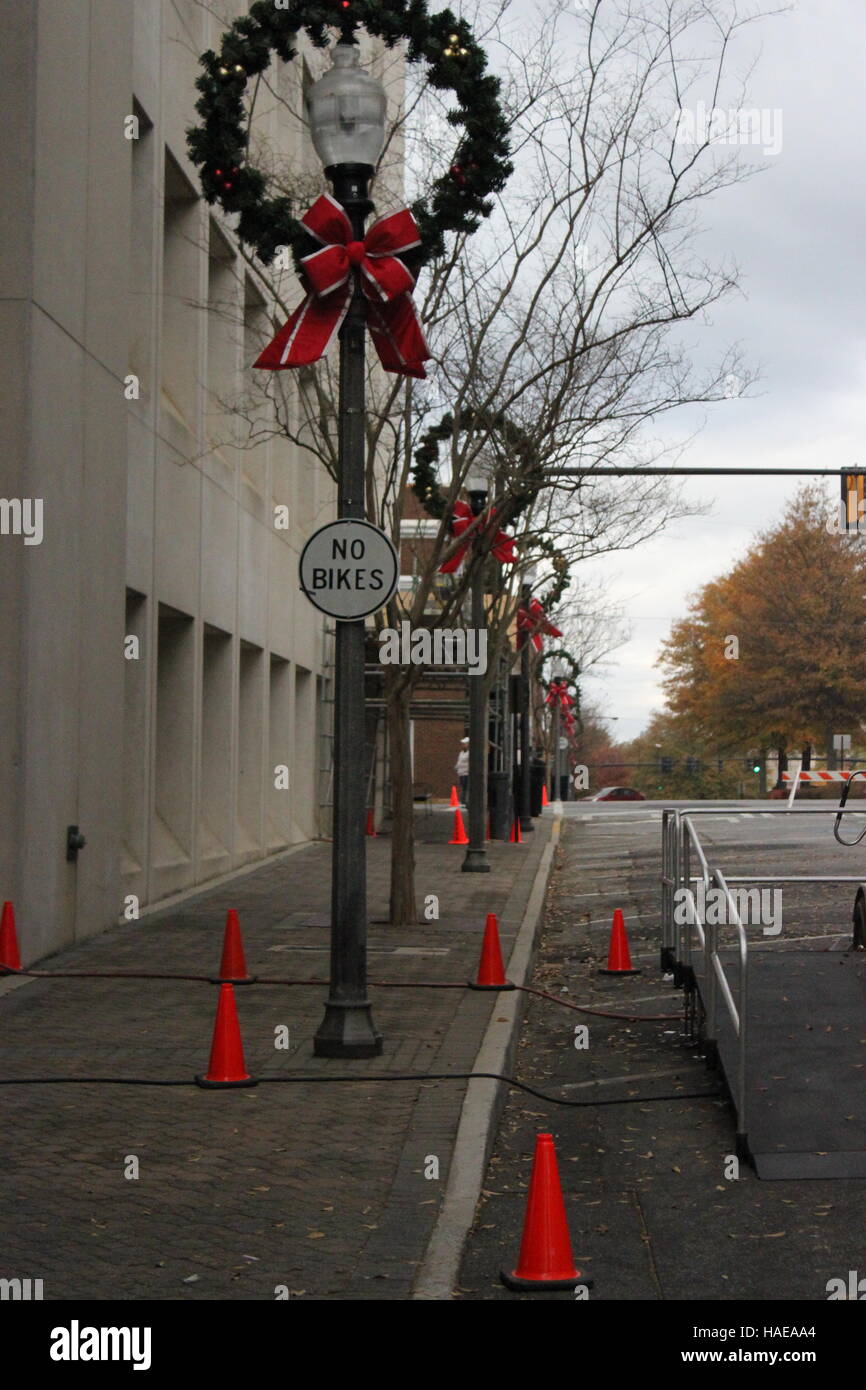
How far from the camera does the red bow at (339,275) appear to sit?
987 centimetres

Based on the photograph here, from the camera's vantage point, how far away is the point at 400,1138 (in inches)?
306

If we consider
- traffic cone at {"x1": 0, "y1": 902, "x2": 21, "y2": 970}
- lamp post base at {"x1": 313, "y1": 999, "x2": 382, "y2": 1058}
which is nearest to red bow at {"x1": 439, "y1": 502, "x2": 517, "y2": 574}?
traffic cone at {"x1": 0, "y1": 902, "x2": 21, "y2": 970}

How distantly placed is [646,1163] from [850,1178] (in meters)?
0.94

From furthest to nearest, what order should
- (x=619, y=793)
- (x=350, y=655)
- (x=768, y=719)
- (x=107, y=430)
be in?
(x=619, y=793) → (x=768, y=719) → (x=107, y=430) → (x=350, y=655)

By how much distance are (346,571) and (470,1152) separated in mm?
3410

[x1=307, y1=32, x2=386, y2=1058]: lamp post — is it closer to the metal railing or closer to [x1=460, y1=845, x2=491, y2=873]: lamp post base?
the metal railing

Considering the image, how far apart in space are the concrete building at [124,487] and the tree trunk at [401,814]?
97.0 inches

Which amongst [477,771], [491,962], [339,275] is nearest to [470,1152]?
[491,962]

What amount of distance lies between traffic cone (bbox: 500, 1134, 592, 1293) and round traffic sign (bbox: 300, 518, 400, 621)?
13.8 feet

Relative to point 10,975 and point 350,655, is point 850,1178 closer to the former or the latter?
point 350,655

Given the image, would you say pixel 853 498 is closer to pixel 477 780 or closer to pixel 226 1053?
pixel 477 780

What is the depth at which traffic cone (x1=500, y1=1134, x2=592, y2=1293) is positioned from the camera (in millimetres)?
5777

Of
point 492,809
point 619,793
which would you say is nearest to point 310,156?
point 492,809

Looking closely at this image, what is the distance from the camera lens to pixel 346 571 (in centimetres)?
949
